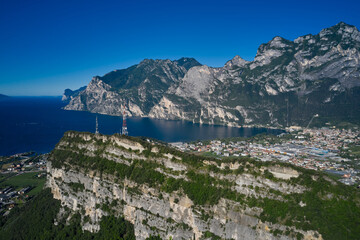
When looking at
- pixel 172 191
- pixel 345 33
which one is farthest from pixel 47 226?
pixel 345 33

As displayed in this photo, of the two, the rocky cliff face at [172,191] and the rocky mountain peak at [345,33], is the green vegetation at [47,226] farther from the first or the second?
the rocky mountain peak at [345,33]

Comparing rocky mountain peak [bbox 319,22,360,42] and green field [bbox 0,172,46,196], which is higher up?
rocky mountain peak [bbox 319,22,360,42]

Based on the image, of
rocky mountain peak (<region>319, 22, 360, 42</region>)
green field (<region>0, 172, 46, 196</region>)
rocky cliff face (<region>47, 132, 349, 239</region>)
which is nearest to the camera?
rocky cliff face (<region>47, 132, 349, 239</region>)

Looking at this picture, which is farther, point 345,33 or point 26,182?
point 345,33

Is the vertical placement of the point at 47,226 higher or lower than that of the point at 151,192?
lower

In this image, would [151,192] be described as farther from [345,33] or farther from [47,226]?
[345,33]

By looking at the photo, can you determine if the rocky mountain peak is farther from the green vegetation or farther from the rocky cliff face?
the green vegetation

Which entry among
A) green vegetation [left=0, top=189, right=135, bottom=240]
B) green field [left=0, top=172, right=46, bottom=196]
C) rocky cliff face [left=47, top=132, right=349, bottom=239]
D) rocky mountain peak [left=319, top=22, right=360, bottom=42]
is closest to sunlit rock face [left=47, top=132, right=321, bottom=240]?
rocky cliff face [left=47, top=132, right=349, bottom=239]
